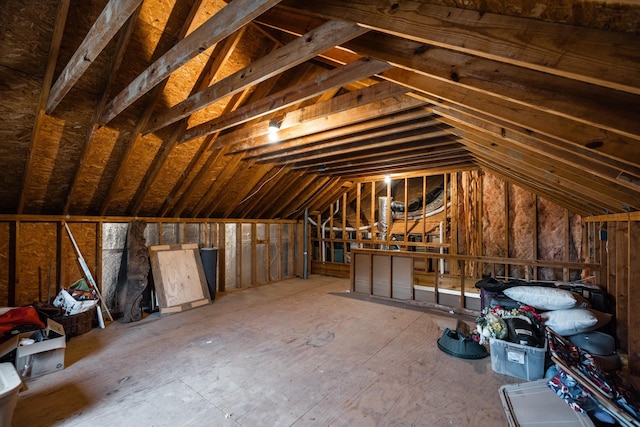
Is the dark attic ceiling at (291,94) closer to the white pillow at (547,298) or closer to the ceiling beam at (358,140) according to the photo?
the ceiling beam at (358,140)

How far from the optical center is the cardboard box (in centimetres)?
245

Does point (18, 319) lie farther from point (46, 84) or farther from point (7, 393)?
point (46, 84)

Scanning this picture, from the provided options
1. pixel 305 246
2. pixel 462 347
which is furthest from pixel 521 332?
pixel 305 246

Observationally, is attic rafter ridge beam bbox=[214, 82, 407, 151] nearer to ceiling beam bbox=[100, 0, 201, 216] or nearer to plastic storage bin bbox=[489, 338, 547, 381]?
ceiling beam bbox=[100, 0, 201, 216]

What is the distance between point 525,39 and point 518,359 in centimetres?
277

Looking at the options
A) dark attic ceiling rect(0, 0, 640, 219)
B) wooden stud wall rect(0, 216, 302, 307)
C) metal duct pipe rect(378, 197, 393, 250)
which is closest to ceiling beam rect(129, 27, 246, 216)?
dark attic ceiling rect(0, 0, 640, 219)

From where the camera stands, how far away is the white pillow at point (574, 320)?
8.75 ft

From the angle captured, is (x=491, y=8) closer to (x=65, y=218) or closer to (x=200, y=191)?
(x=200, y=191)

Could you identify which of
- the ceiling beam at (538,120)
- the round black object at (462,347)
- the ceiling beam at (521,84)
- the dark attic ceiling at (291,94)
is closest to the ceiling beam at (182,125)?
the dark attic ceiling at (291,94)

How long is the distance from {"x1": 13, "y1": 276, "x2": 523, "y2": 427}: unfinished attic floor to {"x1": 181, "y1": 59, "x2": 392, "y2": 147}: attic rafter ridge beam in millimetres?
2513

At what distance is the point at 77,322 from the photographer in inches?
134

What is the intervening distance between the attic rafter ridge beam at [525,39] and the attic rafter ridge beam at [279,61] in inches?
13.0

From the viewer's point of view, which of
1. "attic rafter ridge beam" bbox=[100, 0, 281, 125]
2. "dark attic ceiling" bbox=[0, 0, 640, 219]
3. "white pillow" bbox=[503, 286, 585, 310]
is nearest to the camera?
"dark attic ceiling" bbox=[0, 0, 640, 219]

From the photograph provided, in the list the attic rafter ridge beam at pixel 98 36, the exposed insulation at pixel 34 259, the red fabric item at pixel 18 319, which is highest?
the attic rafter ridge beam at pixel 98 36
